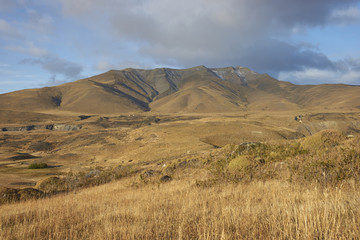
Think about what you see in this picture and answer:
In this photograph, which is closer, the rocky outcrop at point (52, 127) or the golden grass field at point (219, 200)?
the golden grass field at point (219, 200)

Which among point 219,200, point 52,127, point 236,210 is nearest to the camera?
point 236,210

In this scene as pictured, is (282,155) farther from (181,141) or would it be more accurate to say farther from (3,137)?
(3,137)

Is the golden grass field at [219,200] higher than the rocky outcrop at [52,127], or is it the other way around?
the golden grass field at [219,200]

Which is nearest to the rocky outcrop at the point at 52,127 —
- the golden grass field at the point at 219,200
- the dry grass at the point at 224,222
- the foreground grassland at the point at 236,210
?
the golden grass field at the point at 219,200

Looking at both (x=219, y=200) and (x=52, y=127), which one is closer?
(x=219, y=200)

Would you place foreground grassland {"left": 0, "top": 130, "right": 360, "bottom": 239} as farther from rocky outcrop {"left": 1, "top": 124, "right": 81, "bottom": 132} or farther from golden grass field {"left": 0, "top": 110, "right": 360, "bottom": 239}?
rocky outcrop {"left": 1, "top": 124, "right": 81, "bottom": 132}

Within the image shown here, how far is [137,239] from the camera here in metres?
4.02

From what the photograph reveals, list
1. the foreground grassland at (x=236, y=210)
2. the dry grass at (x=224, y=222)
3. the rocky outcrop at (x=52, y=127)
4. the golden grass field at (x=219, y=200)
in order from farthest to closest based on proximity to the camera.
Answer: the rocky outcrop at (x=52, y=127) < the golden grass field at (x=219, y=200) < the foreground grassland at (x=236, y=210) < the dry grass at (x=224, y=222)

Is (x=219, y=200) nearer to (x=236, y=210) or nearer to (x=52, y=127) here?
(x=236, y=210)

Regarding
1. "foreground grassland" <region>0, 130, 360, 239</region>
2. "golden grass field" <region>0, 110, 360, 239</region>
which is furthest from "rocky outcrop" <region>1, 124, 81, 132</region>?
"foreground grassland" <region>0, 130, 360, 239</region>

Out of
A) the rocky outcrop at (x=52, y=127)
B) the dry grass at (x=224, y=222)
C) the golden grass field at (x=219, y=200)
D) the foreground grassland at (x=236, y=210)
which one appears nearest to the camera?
the dry grass at (x=224, y=222)

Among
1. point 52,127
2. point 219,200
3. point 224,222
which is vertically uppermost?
point 224,222

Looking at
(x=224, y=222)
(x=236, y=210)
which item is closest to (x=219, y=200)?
(x=236, y=210)

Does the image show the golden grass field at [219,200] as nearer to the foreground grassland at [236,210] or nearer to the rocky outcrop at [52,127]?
the foreground grassland at [236,210]
